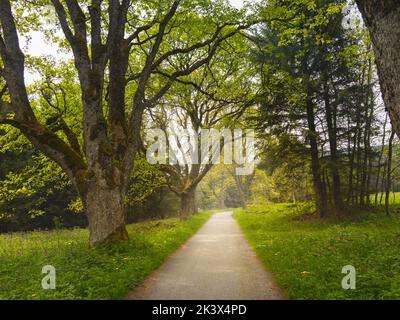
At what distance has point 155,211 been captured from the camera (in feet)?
116

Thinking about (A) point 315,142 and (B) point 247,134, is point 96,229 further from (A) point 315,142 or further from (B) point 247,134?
(B) point 247,134

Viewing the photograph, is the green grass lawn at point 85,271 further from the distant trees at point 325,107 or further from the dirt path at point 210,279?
the distant trees at point 325,107

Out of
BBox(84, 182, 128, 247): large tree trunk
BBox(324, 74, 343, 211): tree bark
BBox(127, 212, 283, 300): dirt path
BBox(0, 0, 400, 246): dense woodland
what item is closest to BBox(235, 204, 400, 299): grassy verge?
BBox(127, 212, 283, 300): dirt path

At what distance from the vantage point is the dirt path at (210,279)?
6805mm

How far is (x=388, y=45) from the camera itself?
192 inches

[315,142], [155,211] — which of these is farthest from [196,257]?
[155,211]

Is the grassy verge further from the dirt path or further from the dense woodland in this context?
the dense woodland

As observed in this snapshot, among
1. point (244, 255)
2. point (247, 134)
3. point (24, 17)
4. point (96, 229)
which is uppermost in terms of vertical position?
point (24, 17)

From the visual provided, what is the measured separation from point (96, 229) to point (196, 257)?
3.66 metres

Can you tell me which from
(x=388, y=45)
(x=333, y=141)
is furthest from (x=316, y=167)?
(x=388, y=45)

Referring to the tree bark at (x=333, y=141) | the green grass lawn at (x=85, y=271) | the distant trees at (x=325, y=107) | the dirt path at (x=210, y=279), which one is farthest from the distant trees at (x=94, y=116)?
the tree bark at (x=333, y=141)

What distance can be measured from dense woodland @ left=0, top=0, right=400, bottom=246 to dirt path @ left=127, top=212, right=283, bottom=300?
2698 millimetres

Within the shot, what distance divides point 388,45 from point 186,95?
18.5 meters

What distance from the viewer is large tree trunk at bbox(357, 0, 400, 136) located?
479cm
